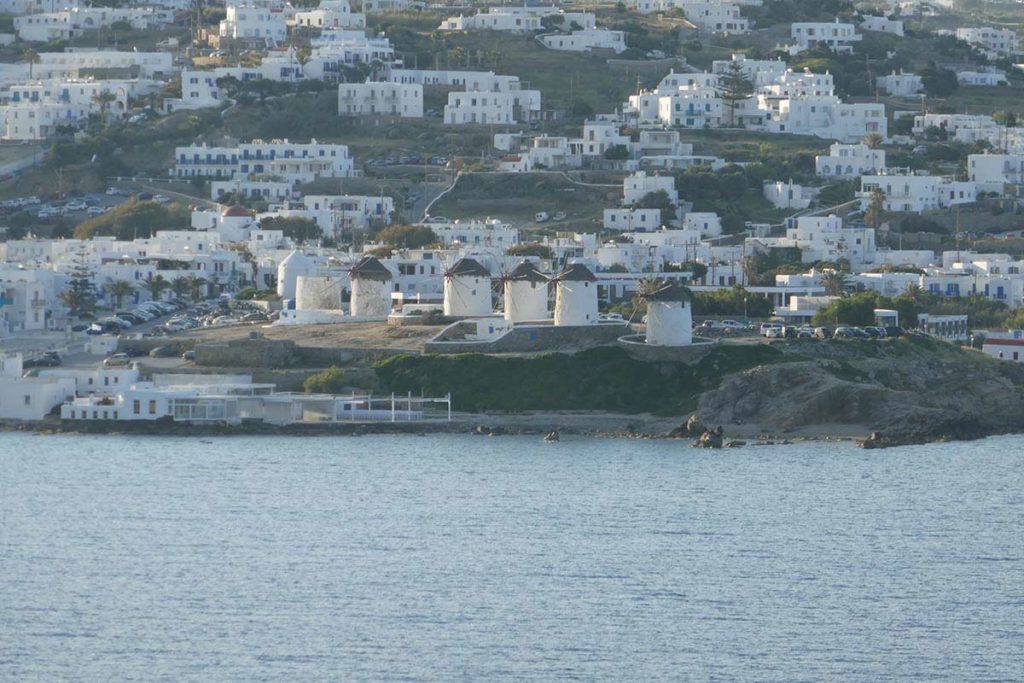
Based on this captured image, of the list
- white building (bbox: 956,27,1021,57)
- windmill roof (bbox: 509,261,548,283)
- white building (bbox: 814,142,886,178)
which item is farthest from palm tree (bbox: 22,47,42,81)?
windmill roof (bbox: 509,261,548,283)

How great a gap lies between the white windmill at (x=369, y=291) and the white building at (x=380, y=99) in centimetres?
3014

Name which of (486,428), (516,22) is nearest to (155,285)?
(486,428)

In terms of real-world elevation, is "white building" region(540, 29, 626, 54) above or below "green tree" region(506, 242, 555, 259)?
above

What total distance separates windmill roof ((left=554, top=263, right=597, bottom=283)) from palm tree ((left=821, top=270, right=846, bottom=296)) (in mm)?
9568

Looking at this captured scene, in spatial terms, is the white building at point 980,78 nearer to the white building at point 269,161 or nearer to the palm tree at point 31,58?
the white building at point 269,161

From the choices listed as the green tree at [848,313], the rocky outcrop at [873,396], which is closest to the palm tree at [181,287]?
the green tree at [848,313]

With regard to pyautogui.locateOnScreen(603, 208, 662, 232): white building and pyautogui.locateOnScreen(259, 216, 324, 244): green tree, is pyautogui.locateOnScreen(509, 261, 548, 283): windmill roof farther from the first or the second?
pyautogui.locateOnScreen(603, 208, 662, 232): white building

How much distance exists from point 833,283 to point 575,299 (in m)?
11.2

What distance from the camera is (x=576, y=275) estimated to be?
212 ft

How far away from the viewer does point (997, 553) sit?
48.1 meters

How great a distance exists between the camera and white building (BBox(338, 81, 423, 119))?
99.1 meters

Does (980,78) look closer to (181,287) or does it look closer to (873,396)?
(181,287)

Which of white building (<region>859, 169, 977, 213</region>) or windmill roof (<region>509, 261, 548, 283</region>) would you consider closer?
windmill roof (<region>509, 261, 548, 283</region>)

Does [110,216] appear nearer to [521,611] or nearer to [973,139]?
[973,139]
